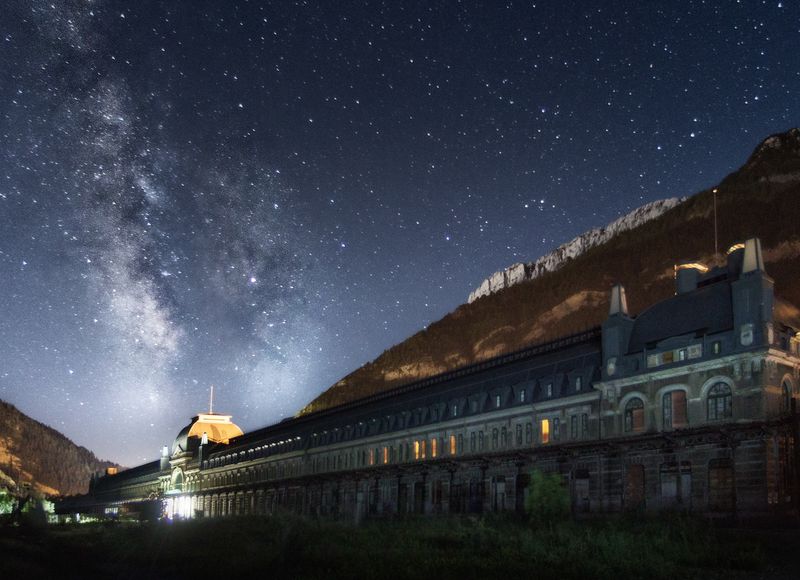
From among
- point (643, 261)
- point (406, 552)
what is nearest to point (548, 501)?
point (406, 552)

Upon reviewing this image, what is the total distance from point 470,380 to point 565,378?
14906mm

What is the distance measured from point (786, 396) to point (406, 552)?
24519mm

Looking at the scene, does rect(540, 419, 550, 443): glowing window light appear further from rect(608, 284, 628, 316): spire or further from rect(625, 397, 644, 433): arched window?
rect(608, 284, 628, 316): spire

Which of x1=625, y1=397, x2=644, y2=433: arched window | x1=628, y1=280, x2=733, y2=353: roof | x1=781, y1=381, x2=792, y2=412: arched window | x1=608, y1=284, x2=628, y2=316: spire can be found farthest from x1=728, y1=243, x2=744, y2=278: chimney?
x1=625, y1=397, x2=644, y2=433: arched window

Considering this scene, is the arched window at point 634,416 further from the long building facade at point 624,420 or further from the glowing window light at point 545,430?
the glowing window light at point 545,430

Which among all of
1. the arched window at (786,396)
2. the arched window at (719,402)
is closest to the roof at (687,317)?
the arched window at (719,402)

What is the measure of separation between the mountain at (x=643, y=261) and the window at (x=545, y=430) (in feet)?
284

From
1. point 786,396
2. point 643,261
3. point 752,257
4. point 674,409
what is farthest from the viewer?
point 643,261

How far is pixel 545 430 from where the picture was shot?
61.7 metres

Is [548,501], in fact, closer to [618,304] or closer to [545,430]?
[545,430]

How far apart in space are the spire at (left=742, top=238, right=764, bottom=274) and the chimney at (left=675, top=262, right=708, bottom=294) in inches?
291

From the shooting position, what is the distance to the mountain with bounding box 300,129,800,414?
153 metres

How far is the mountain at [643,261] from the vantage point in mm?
152625

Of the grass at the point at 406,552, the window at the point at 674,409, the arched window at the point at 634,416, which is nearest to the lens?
the grass at the point at 406,552
